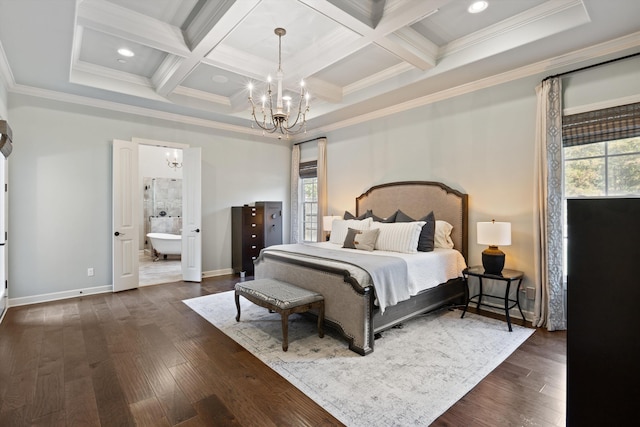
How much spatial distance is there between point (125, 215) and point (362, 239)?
378 cm

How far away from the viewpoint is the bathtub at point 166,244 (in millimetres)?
7536

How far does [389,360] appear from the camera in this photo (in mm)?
2641

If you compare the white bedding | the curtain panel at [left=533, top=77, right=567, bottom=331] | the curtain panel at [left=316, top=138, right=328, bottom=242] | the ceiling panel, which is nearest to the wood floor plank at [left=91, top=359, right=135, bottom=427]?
the white bedding

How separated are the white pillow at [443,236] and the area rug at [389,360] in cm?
87

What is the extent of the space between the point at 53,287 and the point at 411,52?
18.7ft

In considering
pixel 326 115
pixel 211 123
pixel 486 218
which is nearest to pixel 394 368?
pixel 486 218

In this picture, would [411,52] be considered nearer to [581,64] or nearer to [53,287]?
[581,64]

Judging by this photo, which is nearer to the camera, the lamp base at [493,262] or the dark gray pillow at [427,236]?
the lamp base at [493,262]

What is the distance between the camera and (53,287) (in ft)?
14.6

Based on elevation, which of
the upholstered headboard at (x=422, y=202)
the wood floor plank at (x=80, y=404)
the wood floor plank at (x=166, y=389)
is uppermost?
the upholstered headboard at (x=422, y=202)

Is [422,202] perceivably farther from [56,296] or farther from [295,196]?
[56,296]

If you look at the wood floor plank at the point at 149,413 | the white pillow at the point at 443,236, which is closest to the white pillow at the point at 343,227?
the white pillow at the point at 443,236

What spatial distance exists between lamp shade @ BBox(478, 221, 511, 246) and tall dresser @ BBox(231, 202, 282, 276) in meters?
3.98

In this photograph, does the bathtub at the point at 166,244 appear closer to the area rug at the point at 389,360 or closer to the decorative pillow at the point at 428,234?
the area rug at the point at 389,360
